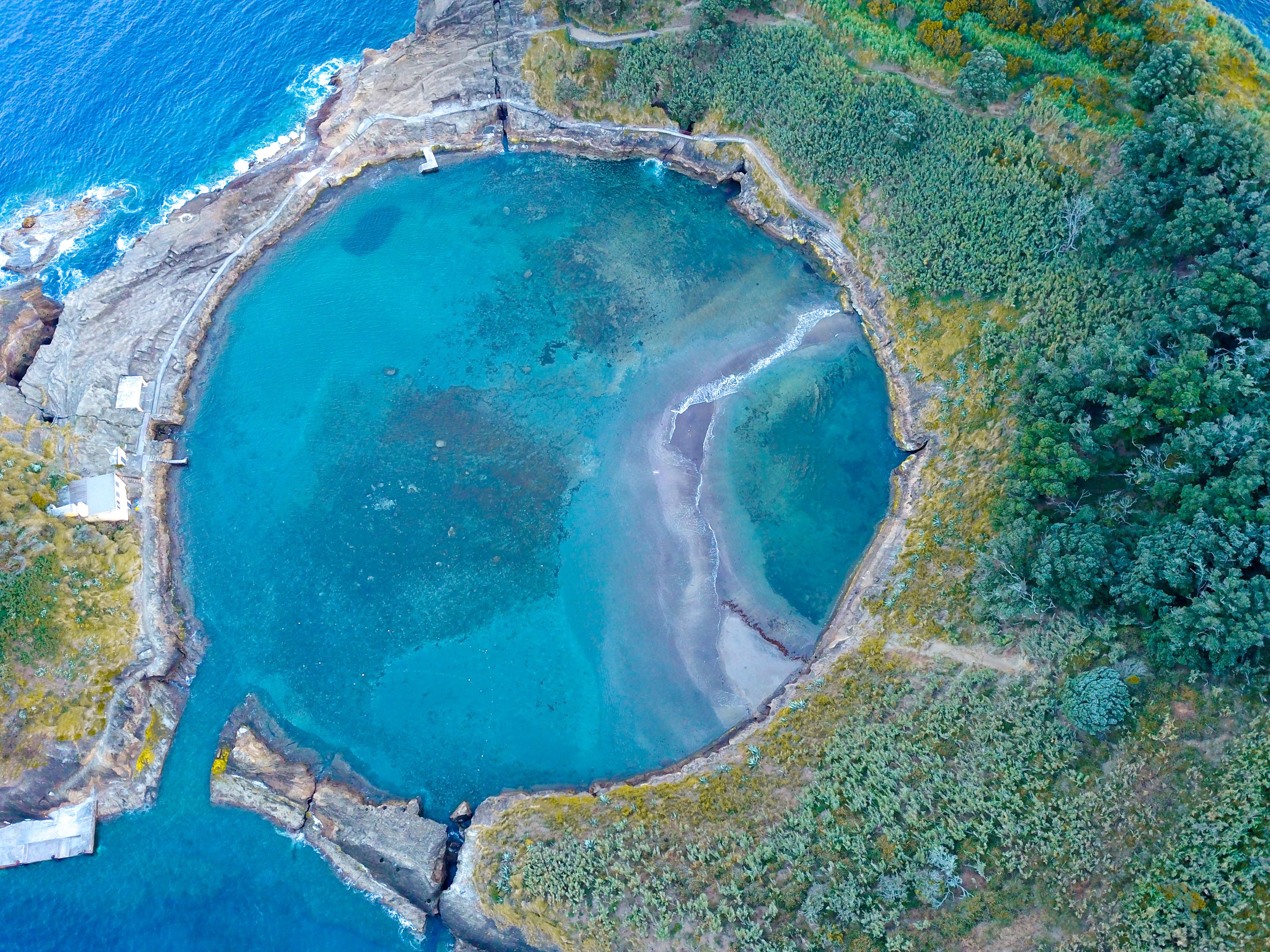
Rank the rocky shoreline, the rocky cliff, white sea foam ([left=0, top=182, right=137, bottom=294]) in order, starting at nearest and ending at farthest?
the rocky shoreline → the rocky cliff → white sea foam ([left=0, top=182, right=137, bottom=294])

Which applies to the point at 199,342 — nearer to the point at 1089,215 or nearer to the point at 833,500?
the point at 833,500

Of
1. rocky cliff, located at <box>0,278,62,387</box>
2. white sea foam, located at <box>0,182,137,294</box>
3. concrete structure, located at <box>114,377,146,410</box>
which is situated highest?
white sea foam, located at <box>0,182,137,294</box>

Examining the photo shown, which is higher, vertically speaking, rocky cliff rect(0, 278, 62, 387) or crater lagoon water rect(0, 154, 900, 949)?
rocky cliff rect(0, 278, 62, 387)

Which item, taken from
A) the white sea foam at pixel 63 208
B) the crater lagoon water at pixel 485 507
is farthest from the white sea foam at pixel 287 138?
the crater lagoon water at pixel 485 507

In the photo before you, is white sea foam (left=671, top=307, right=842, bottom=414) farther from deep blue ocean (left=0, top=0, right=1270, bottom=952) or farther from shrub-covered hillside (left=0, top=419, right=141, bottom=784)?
shrub-covered hillside (left=0, top=419, right=141, bottom=784)

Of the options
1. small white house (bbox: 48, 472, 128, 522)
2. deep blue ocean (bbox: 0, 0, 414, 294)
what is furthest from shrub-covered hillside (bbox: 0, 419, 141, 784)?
deep blue ocean (bbox: 0, 0, 414, 294)

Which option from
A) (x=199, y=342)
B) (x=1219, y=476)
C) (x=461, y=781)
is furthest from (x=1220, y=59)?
(x=199, y=342)
